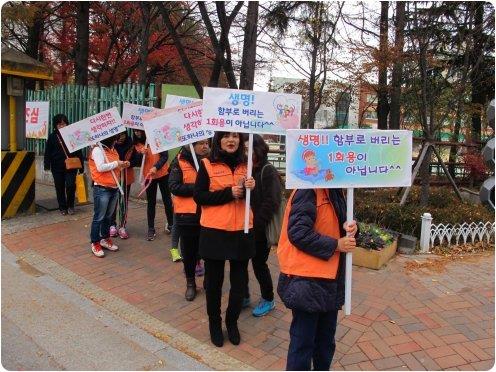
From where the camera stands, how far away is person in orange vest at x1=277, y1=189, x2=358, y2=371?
275cm

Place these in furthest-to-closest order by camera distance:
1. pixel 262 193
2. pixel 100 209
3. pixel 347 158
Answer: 1. pixel 100 209
2. pixel 262 193
3. pixel 347 158

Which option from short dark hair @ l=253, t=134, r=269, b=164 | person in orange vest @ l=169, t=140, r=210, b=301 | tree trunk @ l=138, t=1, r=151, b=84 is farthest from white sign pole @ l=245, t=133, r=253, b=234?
tree trunk @ l=138, t=1, r=151, b=84

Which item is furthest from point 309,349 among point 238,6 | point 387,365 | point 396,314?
point 238,6

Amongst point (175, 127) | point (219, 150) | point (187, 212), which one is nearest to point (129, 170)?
point (175, 127)

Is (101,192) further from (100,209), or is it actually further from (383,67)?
(383,67)

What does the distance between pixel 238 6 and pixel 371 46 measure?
12.5 feet

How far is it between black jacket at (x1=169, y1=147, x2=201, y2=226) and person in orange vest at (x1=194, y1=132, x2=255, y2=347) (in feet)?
2.26

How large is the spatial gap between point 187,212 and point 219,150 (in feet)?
3.58

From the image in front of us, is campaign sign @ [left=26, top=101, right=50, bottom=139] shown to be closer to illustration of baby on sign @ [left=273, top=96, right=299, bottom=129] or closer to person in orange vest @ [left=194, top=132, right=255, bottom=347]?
person in orange vest @ [left=194, top=132, right=255, bottom=347]

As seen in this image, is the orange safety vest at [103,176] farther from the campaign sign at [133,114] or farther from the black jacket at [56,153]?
the black jacket at [56,153]

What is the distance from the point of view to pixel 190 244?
456cm

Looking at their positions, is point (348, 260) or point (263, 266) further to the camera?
point (263, 266)

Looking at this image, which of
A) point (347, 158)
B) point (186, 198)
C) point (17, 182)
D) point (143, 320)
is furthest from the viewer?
point (17, 182)

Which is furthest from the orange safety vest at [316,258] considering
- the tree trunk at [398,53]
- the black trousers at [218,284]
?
the tree trunk at [398,53]
